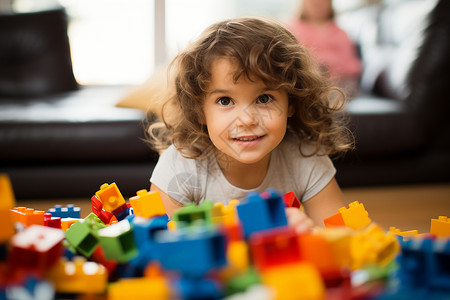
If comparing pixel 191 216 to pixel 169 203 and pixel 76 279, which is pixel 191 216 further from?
pixel 169 203

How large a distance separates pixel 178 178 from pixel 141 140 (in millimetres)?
594

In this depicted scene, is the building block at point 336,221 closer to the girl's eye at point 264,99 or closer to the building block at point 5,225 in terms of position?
the girl's eye at point 264,99

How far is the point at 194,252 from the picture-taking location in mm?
428

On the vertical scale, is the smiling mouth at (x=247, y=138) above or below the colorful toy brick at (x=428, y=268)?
above

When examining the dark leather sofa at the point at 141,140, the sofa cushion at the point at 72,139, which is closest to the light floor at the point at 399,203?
the dark leather sofa at the point at 141,140

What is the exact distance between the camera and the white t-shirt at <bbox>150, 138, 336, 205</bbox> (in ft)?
3.63

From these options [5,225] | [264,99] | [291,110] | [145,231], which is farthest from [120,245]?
[291,110]

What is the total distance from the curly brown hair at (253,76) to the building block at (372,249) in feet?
1.44

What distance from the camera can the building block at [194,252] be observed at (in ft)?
1.40

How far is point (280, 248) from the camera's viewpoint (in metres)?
0.47

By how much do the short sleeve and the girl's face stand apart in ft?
0.60

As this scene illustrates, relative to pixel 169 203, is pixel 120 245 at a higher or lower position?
higher

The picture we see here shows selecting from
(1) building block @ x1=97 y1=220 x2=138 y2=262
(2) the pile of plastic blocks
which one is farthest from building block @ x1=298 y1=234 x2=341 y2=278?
(1) building block @ x1=97 y1=220 x2=138 y2=262

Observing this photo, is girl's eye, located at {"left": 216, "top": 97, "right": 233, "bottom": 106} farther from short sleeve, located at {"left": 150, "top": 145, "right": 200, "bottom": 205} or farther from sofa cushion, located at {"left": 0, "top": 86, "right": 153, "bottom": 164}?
sofa cushion, located at {"left": 0, "top": 86, "right": 153, "bottom": 164}
